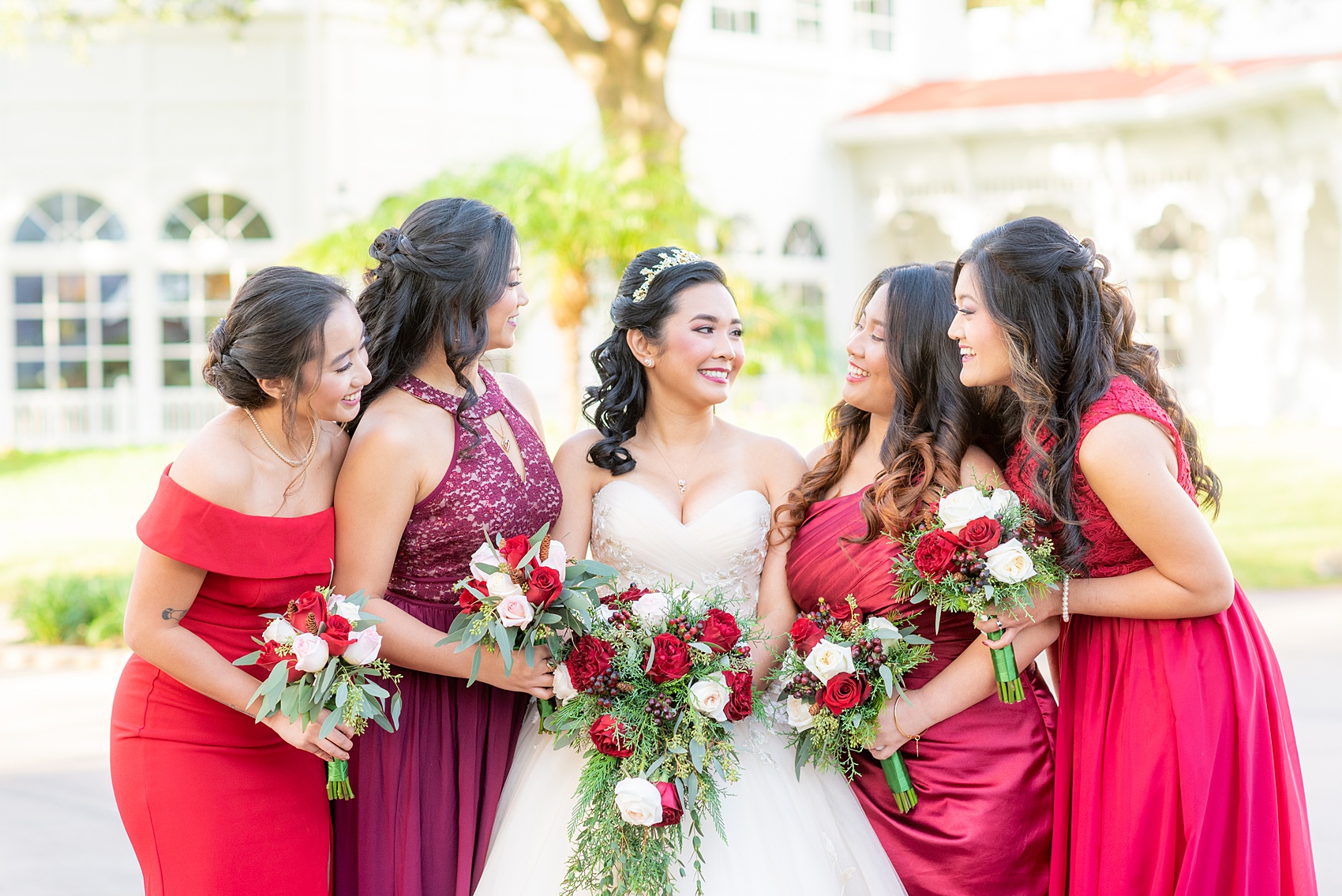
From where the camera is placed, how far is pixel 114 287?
19.4 m

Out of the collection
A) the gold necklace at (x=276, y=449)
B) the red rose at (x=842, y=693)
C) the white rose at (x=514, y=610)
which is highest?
the gold necklace at (x=276, y=449)

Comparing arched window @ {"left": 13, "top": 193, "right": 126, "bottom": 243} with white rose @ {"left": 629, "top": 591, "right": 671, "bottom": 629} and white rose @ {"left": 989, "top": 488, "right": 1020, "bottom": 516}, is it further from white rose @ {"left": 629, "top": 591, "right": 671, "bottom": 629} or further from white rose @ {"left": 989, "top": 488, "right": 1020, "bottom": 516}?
white rose @ {"left": 989, "top": 488, "right": 1020, "bottom": 516}

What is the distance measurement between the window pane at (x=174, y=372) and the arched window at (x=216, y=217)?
1.92m

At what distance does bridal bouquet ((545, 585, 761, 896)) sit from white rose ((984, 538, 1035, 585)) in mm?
677

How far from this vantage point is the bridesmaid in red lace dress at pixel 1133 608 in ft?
10.6

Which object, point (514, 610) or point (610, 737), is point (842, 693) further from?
point (514, 610)

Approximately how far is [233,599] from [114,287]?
18001 millimetres

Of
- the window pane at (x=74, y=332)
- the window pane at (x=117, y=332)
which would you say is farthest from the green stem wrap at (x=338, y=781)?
the window pane at (x=74, y=332)

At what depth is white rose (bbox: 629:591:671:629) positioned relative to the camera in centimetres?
329

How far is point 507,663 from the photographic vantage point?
123 inches

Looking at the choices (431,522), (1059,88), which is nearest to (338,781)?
(431,522)

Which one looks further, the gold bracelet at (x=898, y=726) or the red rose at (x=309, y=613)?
the gold bracelet at (x=898, y=726)

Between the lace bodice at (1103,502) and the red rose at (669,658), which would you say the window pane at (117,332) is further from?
the lace bodice at (1103,502)

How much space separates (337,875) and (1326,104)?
60.3 feet
